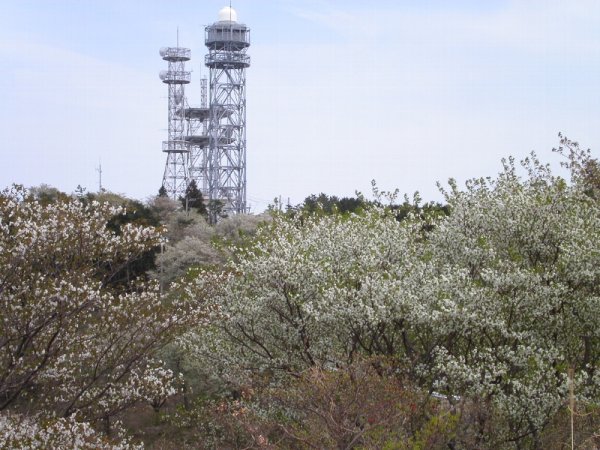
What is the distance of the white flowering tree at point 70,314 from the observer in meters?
12.3

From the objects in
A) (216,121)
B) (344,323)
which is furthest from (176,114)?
(344,323)

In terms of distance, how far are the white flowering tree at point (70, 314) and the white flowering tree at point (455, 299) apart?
9.06ft

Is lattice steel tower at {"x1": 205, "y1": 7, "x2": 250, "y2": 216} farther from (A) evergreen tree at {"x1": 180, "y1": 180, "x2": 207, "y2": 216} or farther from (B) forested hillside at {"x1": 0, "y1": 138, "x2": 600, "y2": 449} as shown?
(B) forested hillside at {"x1": 0, "y1": 138, "x2": 600, "y2": 449}

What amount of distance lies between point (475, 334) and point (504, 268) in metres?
1.27

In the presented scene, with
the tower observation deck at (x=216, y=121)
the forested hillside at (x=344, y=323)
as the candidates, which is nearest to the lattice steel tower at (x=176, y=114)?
the tower observation deck at (x=216, y=121)

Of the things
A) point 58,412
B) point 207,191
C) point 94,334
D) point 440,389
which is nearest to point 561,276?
point 440,389

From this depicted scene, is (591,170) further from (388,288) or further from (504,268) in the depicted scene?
(388,288)

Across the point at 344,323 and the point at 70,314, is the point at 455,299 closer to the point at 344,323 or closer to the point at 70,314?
the point at 344,323

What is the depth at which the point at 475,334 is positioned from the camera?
15281 millimetres

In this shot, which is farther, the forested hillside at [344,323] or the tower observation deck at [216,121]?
the tower observation deck at [216,121]

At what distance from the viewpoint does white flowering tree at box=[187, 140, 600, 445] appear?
14.2 metres

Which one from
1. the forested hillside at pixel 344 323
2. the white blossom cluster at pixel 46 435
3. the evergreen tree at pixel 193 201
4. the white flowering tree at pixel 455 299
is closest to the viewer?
the white blossom cluster at pixel 46 435

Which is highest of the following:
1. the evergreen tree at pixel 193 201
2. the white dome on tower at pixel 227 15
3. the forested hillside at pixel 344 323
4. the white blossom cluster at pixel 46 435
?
the white dome on tower at pixel 227 15

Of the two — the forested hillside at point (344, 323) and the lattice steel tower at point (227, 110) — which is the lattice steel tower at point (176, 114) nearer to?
the lattice steel tower at point (227, 110)
